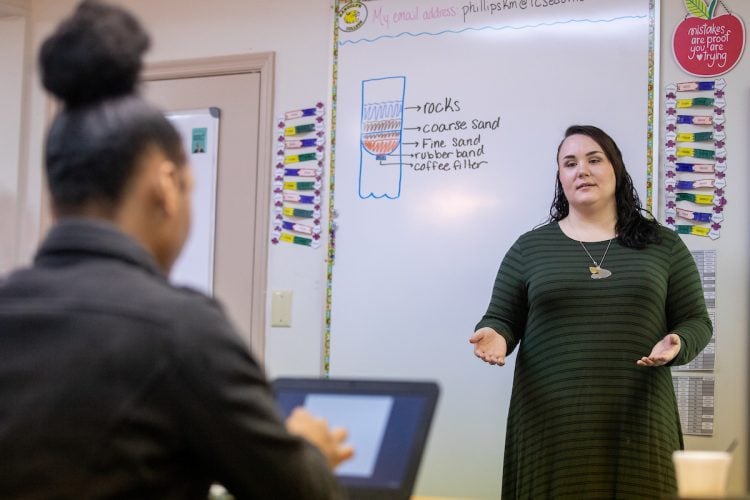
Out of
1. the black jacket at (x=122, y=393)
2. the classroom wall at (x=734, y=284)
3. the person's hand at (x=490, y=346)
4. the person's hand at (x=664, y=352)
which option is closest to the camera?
the black jacket at (x=122, y=393)

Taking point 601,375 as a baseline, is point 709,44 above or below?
above

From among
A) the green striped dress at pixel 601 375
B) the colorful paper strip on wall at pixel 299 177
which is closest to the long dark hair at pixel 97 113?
the green striped dress at pixel 601 375

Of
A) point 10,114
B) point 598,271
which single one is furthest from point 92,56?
point 10,114

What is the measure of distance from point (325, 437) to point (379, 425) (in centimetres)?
17

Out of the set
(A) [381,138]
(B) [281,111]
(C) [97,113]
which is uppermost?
(B) [281,111]

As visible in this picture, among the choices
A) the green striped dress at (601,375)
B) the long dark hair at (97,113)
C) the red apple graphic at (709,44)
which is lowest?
the green striped dress at (601,375)

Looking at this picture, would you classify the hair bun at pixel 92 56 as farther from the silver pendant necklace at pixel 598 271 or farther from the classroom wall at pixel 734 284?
the classroom wall at pixel 734 284

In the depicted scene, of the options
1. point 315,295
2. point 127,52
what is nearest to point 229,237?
point 315,295

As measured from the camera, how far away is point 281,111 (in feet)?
12.0

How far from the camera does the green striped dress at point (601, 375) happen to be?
8.09 feet

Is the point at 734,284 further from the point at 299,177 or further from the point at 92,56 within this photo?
the point at 92,56

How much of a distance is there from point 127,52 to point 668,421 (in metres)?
2.00

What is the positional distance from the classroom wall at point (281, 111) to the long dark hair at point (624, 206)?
36 cm

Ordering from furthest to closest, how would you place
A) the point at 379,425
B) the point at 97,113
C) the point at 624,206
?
the point at 624,206 < the point at 379,425 < the point at 97,113
